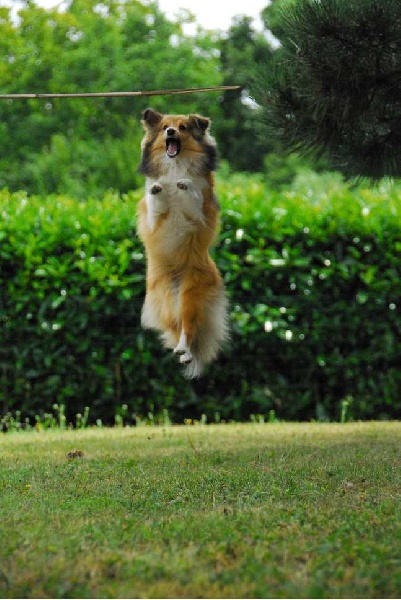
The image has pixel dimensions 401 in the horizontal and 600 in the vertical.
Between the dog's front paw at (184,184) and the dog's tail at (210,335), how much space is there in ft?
3.79

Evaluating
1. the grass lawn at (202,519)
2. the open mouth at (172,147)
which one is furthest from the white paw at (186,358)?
the open mouth at (172,147)

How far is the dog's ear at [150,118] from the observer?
581cm

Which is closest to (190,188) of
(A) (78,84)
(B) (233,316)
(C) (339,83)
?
(C) (339,83)

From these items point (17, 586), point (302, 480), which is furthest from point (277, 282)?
point (17, 586)

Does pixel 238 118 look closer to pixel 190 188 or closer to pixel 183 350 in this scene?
pixel 183 350

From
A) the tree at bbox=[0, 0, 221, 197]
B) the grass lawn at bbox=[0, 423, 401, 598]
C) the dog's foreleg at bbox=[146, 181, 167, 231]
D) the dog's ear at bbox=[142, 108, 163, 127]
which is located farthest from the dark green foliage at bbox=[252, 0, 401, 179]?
the tree at bbox=[0, 0, 221, 197]

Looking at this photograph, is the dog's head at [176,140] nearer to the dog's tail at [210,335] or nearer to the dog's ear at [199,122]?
the dog's ear at [199,122]

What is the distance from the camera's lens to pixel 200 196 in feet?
19.1

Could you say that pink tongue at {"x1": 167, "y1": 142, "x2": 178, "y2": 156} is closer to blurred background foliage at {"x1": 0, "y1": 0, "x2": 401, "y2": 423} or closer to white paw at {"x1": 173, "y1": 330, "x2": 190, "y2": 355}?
white paw at {"x1": 173, "y1": 330, "x2": 190, "y2": 355}

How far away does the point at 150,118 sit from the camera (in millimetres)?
5828

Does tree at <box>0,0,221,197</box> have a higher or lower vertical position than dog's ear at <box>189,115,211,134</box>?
higher

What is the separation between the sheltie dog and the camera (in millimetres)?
5727

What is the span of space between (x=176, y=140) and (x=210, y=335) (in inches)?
63.8

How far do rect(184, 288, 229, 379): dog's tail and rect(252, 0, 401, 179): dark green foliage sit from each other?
1331 millimetres
